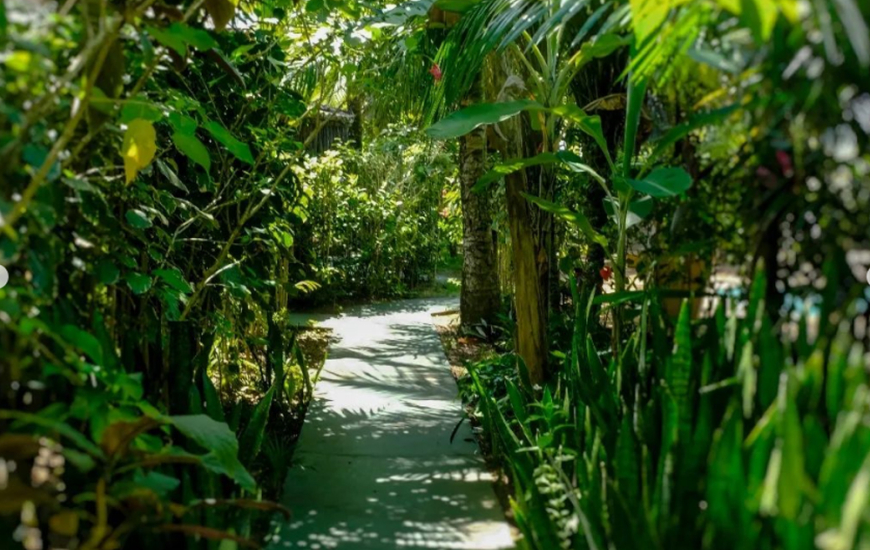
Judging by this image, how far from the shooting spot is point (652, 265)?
276cm

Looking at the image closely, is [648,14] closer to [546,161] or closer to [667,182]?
[667,182]

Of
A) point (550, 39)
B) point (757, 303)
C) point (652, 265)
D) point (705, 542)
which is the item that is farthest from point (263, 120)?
point (705, 542)

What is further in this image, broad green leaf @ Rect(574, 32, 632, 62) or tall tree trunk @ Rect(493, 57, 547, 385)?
tall tree trunk @ Rect(493, 57, 547, 385)

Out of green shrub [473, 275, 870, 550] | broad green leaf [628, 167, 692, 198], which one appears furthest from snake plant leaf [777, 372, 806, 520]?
broad green leaf [628, 167, 692, 198]

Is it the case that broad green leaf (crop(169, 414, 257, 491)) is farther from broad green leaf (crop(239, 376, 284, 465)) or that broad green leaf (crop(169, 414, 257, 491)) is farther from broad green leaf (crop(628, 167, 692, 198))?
broad green leaf (crop(628, 167, 692, 198))

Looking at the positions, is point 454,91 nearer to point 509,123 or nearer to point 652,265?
point 509,123

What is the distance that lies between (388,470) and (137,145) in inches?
82.2

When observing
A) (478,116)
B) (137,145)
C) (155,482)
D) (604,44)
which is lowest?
(155,482)

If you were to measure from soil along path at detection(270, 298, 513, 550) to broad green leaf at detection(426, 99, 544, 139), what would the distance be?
1538 mm

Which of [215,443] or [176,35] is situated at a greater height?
[176,35]

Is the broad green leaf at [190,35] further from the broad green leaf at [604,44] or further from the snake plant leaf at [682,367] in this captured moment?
the snake plant leaf at [682,367]

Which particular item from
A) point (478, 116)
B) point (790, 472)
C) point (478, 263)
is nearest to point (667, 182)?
point (478, 116)

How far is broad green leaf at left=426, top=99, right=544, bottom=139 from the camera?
3293 mm

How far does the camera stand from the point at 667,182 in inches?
96.5
